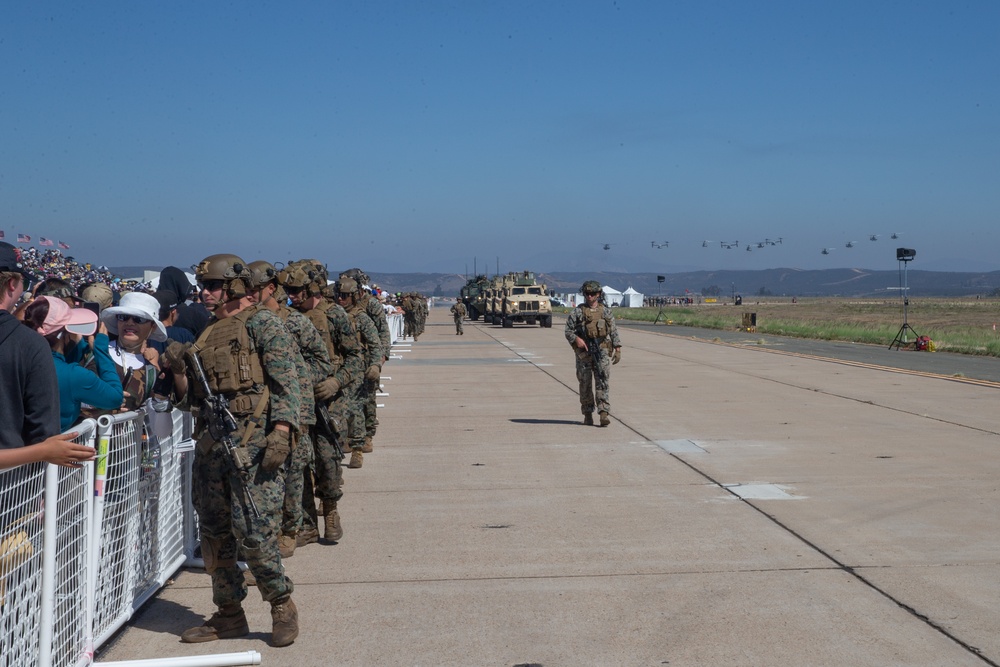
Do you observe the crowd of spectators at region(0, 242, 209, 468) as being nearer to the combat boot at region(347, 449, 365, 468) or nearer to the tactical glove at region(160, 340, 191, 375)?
the tactical glove at region(160, 340, 191, 375)

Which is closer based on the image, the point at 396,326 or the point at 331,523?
the point at 331,523

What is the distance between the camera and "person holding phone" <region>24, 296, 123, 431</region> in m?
5.09

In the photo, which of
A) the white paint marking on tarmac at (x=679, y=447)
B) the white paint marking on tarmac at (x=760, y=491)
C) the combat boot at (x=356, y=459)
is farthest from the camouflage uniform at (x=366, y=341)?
the white paint marking on tarmac at (x=679, y=447)

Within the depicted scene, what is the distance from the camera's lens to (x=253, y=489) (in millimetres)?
5324

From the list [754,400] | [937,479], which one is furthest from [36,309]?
[754,400]

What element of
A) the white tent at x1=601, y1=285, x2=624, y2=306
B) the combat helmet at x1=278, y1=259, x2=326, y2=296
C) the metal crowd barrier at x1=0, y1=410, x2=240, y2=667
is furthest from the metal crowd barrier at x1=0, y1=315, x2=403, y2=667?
the white tent at x1=601, y1=285, x2=624, y2=306

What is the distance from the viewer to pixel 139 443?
5.93 m

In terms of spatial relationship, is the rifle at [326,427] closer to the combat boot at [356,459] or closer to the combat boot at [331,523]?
the combat boot at [331,523]

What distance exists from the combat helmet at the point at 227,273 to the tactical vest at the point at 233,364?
0.49 feet

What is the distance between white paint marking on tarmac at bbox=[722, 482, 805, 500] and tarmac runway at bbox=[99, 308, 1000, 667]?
0.03m

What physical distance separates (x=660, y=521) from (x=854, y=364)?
59.8 ft

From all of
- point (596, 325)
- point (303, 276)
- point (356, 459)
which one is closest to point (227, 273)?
point (303, 276)

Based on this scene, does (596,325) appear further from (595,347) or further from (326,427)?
(326,427)

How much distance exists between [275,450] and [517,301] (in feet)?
162
